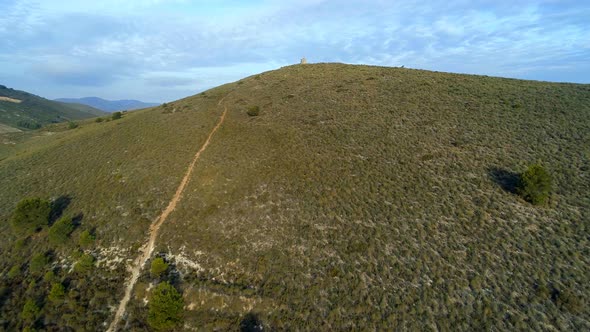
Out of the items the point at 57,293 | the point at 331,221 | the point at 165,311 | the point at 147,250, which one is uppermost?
the point at 331,221

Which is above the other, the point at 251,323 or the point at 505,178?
the point at 505,178

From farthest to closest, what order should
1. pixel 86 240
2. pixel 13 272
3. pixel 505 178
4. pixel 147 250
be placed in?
pixel 505 178 → pixel 86 240 → pixel 147 250 → pixel 13 272

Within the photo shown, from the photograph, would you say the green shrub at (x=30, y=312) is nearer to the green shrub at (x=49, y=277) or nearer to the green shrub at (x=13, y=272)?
the green shrub at (x=49, y=277)

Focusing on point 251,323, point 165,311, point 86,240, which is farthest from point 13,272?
point 251,323

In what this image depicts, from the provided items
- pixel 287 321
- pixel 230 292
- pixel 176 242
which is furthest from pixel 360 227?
pixel 176 242

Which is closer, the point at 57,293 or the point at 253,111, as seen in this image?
the point at 57,293

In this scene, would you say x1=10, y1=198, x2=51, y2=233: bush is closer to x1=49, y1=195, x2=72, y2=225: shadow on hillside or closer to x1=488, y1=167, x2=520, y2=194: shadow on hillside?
x1=49, y1=195, x2=72, y2=225: shadow on hillside

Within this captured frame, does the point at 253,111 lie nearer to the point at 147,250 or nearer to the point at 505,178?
the point at 147,250
